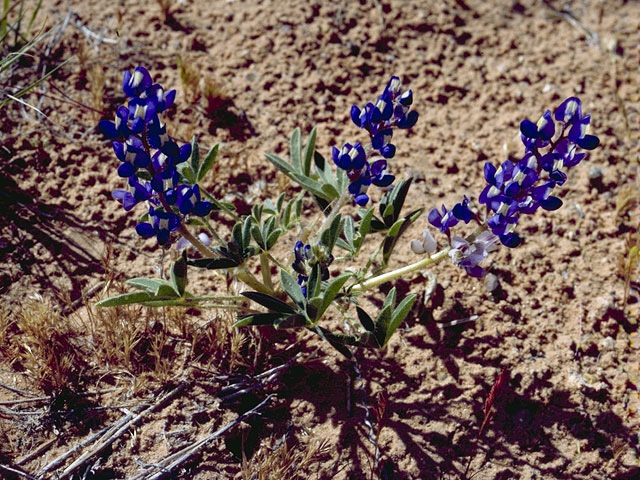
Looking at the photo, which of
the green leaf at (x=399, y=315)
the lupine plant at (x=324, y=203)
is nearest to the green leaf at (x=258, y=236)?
the lupine plant at (x=324, y=203)

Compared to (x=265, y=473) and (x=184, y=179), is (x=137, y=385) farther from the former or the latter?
(x=184, y=179)

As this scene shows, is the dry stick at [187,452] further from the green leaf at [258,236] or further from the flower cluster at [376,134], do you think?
the flower cluster at [376,134]

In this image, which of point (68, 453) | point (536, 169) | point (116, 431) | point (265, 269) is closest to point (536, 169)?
point (536, 169)

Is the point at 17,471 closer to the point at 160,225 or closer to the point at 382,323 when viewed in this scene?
the point at 160,225

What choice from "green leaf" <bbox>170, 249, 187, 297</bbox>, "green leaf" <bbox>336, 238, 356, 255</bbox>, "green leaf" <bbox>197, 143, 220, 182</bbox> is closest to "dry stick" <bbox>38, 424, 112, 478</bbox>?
"green leaf" <bbox>170, 249, 187, 297</bbox>

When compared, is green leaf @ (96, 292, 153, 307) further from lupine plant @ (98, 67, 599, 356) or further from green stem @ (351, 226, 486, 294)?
green stem @ (351, 226, 486, 294)

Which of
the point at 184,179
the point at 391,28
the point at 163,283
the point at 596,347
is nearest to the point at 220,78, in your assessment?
the point at 391,28
